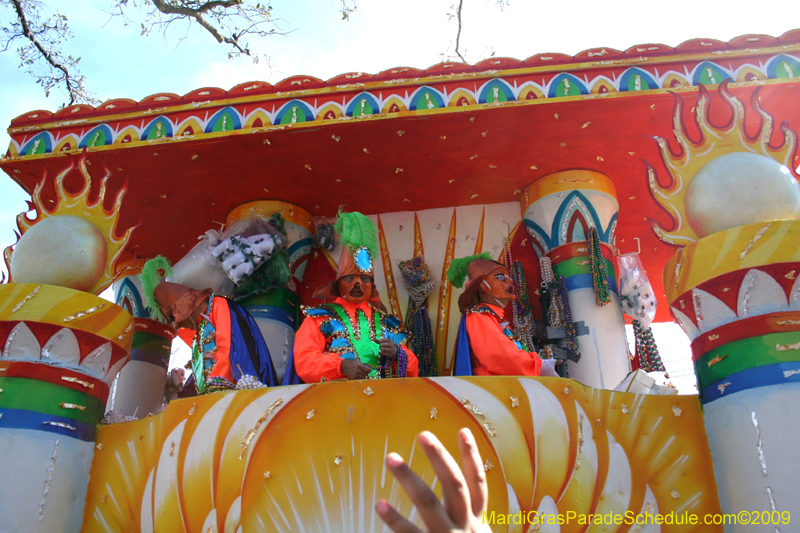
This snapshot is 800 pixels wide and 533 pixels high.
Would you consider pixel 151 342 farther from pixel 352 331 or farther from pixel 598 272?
pixel 598 272

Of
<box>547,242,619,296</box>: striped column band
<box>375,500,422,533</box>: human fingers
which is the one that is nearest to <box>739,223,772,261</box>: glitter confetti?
<box>547,242,619,296</box>: striped column band

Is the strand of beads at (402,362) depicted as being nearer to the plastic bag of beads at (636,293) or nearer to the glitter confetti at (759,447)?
the plastic bag of beads at (636,293)

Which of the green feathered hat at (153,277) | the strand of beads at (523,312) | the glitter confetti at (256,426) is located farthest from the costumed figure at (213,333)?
the strand of beads at (523,312)

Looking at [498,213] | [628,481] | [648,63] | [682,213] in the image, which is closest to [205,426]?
[628,481]

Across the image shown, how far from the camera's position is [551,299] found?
14.7 feet

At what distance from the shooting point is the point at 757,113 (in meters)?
3.16

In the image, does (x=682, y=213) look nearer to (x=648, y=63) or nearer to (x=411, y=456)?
(x=648, y=63)

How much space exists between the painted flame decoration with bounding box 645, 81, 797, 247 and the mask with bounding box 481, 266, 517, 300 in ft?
3.82

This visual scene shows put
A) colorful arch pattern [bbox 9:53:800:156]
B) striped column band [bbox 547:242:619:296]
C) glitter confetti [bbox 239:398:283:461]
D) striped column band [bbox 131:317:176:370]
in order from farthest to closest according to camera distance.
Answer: striped column band [bbox 131:317:176:370] → striped column band [bbox 547:242:619:296] → colorful arch pattern [bbox 9:53:800:156] → glitter confetti [bbox 239:398:283:461]

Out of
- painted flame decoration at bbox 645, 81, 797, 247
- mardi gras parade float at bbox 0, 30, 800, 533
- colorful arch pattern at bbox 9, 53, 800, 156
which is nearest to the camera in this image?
mardi gras parade float at bbox 0, 30, 800, 533

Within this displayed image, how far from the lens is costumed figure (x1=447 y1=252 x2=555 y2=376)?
353 centimetres

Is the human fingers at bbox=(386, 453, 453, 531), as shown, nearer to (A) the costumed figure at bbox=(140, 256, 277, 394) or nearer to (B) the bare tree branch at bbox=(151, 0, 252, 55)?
(A) the costumed figure at bbox=(140, 256, 277, 394)

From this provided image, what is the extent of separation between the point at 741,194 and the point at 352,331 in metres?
2.29

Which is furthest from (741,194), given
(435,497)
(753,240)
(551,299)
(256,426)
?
(256,426)
